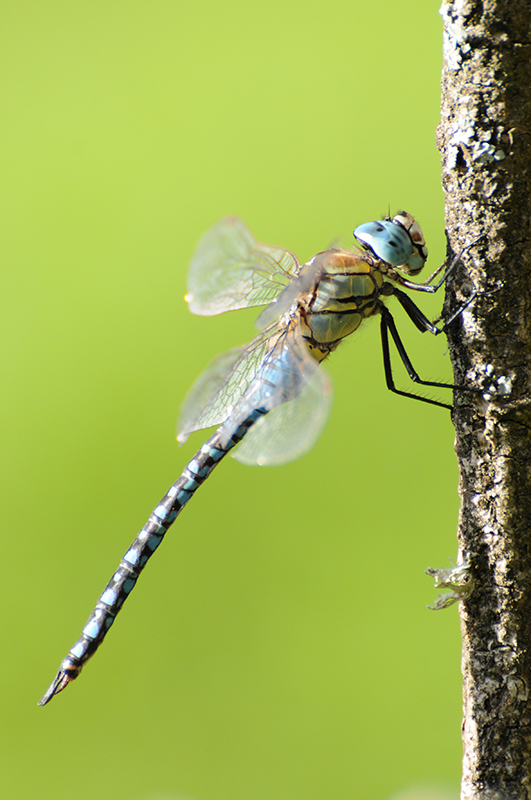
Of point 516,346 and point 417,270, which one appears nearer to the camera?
point 516,346

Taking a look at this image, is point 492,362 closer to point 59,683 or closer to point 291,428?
point 291,428

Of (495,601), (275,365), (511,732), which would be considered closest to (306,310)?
(275,365)

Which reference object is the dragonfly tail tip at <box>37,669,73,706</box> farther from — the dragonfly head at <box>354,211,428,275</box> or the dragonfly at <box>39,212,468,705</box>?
the dragonfly head at <box>354,211,428,275</box>

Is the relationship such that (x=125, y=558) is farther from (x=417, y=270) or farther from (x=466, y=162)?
(x=466, y=162)

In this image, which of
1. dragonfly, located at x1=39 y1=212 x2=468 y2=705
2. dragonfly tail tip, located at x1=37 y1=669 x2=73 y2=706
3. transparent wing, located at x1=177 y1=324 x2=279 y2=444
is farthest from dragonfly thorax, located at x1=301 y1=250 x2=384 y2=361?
dragonfly tail tip, located at x1=37 y1=669 x2=73 y2=706

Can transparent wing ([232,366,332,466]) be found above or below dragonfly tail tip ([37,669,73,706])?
above
